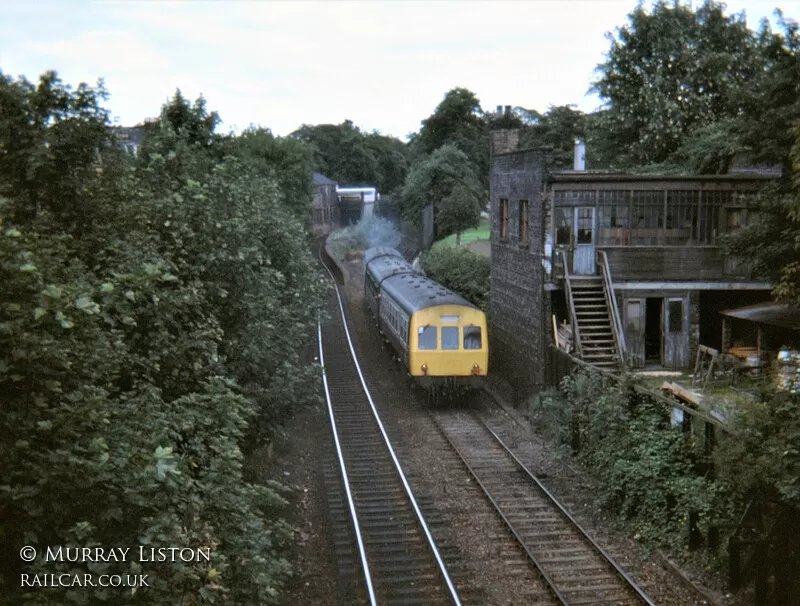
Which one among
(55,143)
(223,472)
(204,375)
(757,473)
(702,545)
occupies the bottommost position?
(702,545)

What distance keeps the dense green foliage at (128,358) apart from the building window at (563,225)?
27.7 feet

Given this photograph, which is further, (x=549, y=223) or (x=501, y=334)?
(x=501, y=334)

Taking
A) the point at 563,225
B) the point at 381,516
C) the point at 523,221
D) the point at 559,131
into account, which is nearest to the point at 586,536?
the point at 381,516

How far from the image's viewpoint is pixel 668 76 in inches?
1329

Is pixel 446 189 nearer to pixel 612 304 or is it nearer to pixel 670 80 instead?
pixel 670 80

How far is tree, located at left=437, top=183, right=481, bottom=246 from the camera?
152 feet

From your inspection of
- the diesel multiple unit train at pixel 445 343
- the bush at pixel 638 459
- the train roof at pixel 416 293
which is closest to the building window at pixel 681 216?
the diesel multiple unit train at pixel 445 343

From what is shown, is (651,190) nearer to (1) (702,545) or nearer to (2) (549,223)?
(2) (549,223)

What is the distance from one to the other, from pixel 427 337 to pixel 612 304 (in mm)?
4882

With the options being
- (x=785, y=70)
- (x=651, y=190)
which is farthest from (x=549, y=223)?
(x=785, y=70)

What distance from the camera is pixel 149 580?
5797 millimetres

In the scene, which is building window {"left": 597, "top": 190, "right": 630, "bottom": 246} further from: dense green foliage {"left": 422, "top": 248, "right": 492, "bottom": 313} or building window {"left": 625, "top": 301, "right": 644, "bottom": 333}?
dense green foliage {"left": 422, "top": 248, "right": 492, "bottom": 313}

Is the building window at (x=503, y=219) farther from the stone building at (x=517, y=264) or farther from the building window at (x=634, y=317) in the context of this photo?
the building window at (x=634, y=317)

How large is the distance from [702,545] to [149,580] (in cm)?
863
